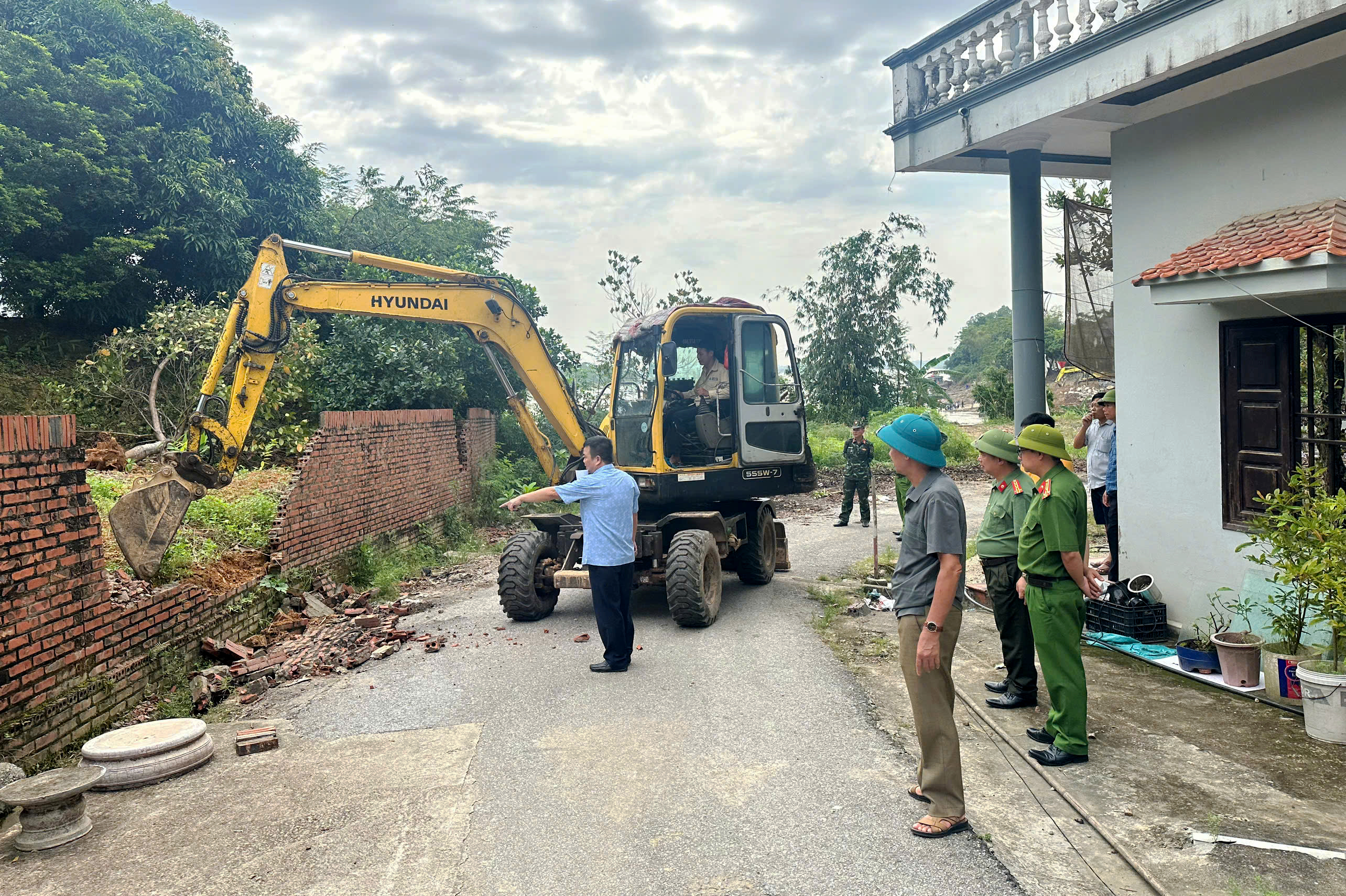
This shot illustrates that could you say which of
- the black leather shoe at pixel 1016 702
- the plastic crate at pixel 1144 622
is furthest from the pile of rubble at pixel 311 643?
the plastic crate at pixel 1144 622

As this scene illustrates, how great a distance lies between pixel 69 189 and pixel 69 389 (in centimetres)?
570

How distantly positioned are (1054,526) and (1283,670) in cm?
207

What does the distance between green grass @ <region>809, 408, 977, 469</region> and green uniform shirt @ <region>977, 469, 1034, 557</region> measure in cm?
1263

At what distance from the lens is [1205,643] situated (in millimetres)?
6508

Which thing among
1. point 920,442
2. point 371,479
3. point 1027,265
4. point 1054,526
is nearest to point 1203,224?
point 1027,265

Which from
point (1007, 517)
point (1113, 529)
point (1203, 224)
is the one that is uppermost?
point (1203, 224)

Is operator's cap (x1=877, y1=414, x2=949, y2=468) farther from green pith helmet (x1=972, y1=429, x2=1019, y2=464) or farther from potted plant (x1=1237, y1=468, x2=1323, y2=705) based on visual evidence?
potted plant (x1=1237, y1=468, x2=1323, y2=705)

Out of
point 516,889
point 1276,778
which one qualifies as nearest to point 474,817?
point 516,889

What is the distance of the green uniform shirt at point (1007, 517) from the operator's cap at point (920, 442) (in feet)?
5.44

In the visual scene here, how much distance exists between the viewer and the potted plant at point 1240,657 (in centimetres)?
591

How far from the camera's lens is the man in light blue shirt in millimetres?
6793

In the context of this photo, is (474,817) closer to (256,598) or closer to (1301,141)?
(256,598)

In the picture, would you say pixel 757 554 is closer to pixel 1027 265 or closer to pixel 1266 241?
pixel 1027 265

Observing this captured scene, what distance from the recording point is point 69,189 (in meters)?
17.6
